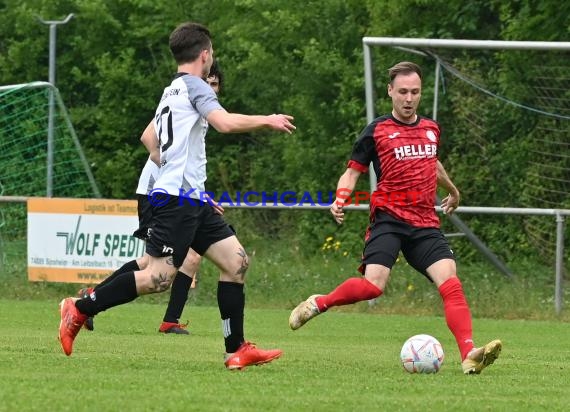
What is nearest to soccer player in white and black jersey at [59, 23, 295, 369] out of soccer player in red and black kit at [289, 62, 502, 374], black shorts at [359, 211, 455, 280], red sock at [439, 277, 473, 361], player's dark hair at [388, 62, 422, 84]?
soccer player in red and black kit at [289, 62, 502, 374]

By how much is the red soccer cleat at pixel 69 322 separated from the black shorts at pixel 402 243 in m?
1.78

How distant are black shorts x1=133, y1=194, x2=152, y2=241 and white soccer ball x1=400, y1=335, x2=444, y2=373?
5.42 ft

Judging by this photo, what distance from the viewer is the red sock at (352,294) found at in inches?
322

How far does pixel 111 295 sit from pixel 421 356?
1810mm

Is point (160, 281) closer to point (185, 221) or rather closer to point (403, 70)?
point (185, 221)

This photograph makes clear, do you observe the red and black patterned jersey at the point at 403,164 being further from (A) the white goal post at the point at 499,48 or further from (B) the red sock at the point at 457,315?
(A) the white goal post at the point at 499,48

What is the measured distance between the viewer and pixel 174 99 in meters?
7.55

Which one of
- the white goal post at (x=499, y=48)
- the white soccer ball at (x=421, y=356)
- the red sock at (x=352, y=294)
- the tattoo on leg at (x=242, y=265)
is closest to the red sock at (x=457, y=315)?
the white soccer ball at (x=421, y=356)

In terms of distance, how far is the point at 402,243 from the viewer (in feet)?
27.2

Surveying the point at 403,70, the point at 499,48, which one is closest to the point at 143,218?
the point at 403,70

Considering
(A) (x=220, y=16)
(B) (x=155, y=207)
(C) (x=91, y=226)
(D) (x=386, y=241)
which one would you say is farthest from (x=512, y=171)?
(A) (x=220, y=16)

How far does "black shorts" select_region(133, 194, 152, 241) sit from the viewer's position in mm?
8031

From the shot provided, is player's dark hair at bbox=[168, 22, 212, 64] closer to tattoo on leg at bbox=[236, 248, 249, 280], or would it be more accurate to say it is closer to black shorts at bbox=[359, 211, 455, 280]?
tattoo on leg at bbox=[236, 248, 249, 280]

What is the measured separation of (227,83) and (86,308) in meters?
18.3
